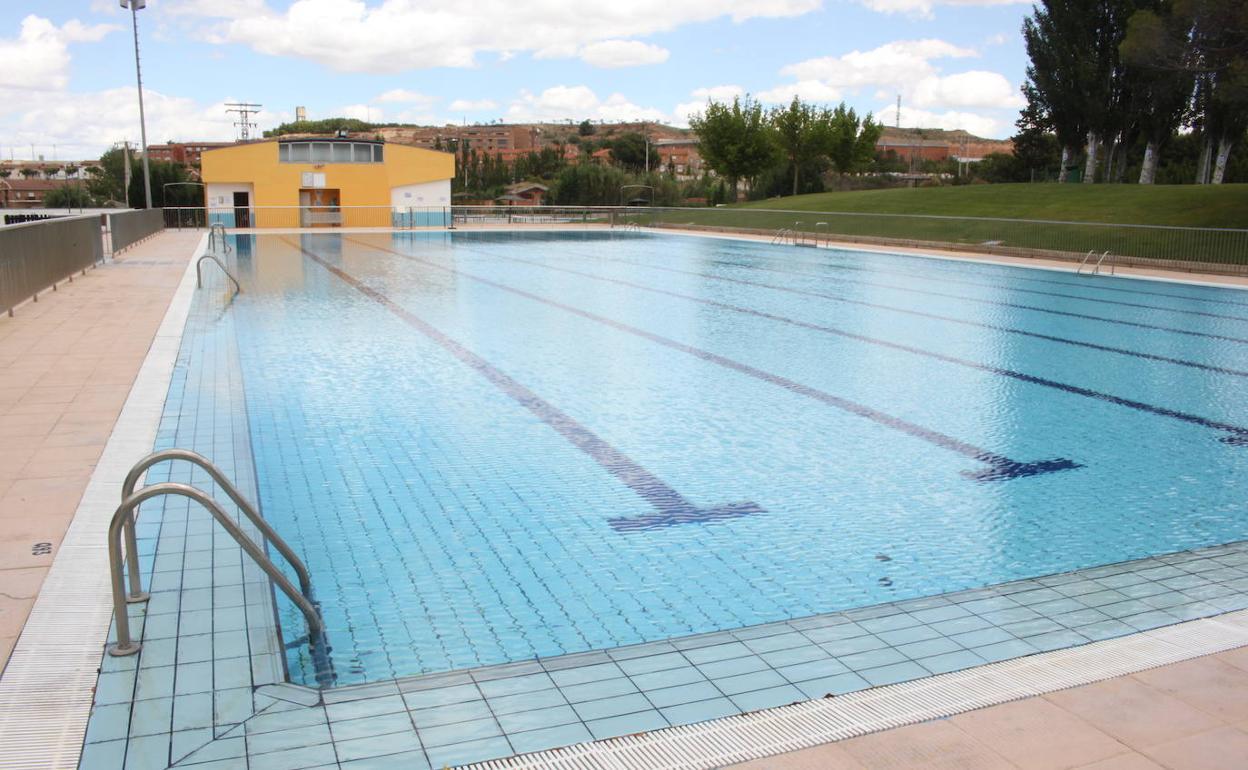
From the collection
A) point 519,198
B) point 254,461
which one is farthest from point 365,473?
point 519,198

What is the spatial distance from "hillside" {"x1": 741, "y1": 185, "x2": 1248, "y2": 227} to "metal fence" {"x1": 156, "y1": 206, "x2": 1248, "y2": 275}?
4.53 meters

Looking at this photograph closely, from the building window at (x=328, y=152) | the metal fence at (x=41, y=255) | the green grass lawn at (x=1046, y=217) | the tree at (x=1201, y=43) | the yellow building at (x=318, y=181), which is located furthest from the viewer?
the building window at (x=328, y=152)

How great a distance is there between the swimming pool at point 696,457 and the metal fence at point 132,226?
927cm

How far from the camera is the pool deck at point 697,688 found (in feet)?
8.81

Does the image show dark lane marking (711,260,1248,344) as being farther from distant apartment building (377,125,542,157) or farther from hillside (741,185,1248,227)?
distant apartment building (377,125,542,157)

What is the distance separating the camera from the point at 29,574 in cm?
381

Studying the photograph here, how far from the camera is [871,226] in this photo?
3008cm

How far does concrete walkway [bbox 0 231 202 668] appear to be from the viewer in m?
4.07

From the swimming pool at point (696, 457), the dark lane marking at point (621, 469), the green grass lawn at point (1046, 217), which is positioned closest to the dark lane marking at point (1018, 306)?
the swimming pool at point (696, 457)

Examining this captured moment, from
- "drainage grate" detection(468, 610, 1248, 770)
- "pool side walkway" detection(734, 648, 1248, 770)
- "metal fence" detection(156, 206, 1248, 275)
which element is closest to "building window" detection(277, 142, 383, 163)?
"metal fence" detection(156, 206, 1248, 275)

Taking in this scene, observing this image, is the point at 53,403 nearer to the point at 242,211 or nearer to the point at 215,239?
the point at 215,239

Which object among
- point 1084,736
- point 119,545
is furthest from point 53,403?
point 1084,736

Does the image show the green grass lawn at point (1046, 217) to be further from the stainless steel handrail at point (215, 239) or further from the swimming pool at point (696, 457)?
the stainless steel handrail at point (215, 239)

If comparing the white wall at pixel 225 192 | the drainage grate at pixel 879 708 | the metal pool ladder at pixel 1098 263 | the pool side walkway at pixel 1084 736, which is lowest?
the drainage grate at pixel 879 708
